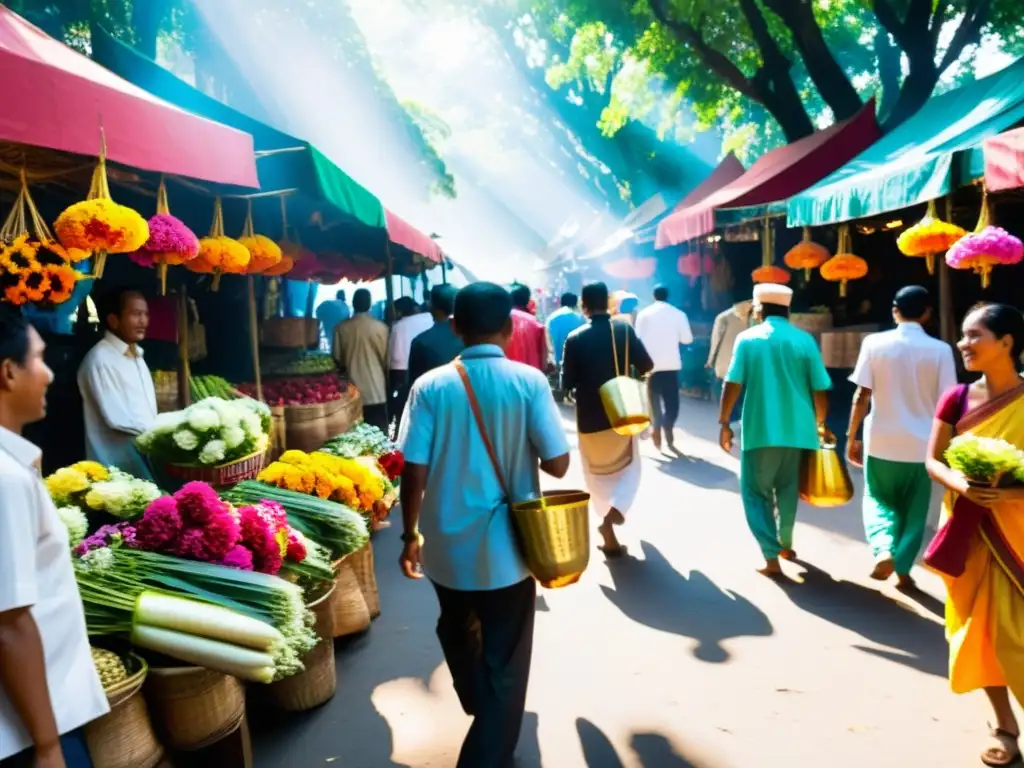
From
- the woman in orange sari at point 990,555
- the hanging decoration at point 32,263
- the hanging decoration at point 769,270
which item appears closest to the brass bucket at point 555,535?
the woman in orange sari at point 990,555

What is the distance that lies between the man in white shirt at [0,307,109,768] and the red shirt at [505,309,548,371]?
21.1 feet

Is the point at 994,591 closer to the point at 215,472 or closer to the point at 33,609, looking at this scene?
the point at 33,609

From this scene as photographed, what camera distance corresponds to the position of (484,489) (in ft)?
10.2

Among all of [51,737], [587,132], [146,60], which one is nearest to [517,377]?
[51,737]

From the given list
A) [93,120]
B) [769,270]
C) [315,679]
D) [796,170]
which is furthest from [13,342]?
[796,170]

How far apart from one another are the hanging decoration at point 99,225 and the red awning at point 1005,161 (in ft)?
18.4

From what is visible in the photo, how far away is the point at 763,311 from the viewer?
18.8ft

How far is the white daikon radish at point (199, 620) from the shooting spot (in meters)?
2.96

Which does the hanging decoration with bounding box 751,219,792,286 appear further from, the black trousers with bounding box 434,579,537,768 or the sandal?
the black trousers with bounding box 434,579,537,768

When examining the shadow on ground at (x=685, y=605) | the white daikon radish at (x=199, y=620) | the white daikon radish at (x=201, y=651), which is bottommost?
the shadow on ground at (x=685, y=605)

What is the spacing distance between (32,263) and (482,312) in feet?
7.21

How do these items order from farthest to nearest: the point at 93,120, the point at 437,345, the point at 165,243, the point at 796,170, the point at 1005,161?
1. the point at 796,170
2. the point at 437,345
3. the point at 1005,161
4. the point at 165,243
5. the point at 93,120

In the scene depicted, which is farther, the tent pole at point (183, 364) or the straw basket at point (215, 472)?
the tent pole at point (183, 364)

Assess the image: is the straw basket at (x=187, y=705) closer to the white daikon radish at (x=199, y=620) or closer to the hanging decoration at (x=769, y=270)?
the white daikon radish at (x=199, y=620)
